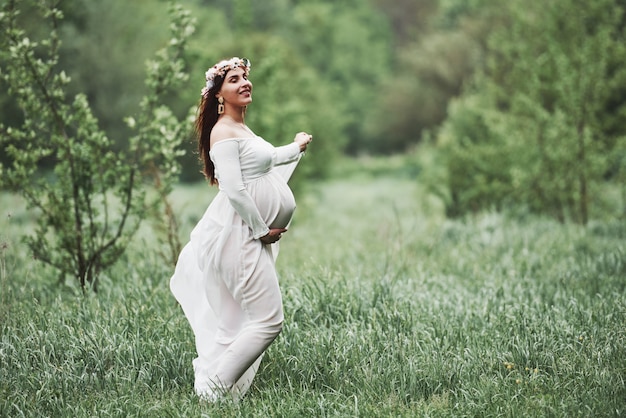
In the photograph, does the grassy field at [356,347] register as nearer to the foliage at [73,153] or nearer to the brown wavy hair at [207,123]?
the foliage at [73,153]

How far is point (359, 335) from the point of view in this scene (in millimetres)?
5168

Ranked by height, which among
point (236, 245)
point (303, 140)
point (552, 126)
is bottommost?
point (552, 126)

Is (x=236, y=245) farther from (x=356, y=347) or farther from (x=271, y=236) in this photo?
(x=356, y=347)

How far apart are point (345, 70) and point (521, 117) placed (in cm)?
3890

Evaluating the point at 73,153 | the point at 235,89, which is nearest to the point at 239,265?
the point at 235,89

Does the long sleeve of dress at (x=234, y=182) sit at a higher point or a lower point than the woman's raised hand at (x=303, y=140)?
lower

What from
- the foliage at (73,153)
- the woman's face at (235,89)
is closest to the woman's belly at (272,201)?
the woman's face at (235,89)

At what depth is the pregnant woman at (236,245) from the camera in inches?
161

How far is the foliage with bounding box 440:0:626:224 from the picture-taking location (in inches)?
454

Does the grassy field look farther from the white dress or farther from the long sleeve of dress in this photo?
the long sleeve of dress

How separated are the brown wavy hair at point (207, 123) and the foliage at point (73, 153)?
7.14 feet

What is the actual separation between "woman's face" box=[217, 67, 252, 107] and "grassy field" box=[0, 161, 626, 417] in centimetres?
180

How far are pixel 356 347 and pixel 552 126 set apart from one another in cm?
856

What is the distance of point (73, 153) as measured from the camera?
676 centimetres
